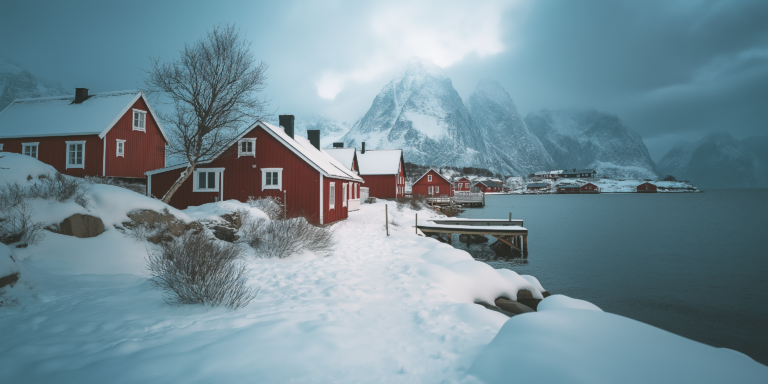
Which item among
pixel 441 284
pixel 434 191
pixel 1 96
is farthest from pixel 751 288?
pixel 1 96

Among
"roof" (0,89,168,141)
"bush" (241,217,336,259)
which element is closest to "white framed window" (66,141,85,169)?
"roof" (0,89,168,141)

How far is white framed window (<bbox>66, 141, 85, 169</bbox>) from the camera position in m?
22.9

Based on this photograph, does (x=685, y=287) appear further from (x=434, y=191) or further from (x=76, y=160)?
(x=434, y=191)

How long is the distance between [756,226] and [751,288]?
28453 millimetres

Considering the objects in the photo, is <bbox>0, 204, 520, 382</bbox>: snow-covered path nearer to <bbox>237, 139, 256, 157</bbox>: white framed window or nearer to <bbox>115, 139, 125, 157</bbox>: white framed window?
<bbox>237, 139, 256, 157</bbox>: white framed window

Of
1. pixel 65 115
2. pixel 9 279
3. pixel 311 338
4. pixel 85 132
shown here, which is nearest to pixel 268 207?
pixel 9 279

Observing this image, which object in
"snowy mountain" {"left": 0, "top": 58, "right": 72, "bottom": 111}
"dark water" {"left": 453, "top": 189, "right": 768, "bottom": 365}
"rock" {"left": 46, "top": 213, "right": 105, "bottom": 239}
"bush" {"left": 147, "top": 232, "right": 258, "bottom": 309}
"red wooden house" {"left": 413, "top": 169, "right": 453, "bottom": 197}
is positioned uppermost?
"snowy mountain" {"left": 0, "top": 58, "right": 72, "bottom": 111}

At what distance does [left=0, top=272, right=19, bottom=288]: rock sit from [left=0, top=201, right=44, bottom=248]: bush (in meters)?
2.31

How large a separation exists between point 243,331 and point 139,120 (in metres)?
28.0

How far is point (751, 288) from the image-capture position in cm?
1400

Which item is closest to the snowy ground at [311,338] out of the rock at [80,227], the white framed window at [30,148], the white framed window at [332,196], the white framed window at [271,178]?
the rock at [80,227]

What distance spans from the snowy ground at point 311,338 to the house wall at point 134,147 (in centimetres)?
1915

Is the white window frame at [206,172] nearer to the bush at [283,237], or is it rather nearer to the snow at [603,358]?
the bush at [283,237]

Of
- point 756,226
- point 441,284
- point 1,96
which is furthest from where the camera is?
point 1,96
